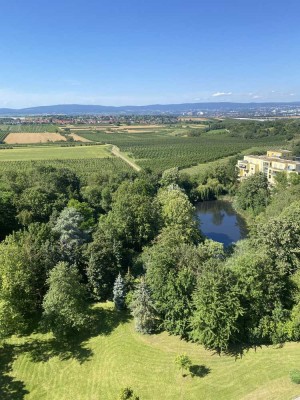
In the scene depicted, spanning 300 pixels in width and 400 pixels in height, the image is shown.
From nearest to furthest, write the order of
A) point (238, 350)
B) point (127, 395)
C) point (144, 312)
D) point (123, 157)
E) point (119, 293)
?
1. point (127, 395)
2. point (238, 350)
3. point (144, 312)
4. point (119, 293)
5. point (123, 157)

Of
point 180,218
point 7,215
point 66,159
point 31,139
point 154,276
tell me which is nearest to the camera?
point 154,276

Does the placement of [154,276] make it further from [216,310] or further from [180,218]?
[180,218]

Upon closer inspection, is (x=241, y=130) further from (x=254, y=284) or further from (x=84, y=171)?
(x=254, y=284)

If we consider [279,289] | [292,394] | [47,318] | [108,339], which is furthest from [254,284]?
[47,318]

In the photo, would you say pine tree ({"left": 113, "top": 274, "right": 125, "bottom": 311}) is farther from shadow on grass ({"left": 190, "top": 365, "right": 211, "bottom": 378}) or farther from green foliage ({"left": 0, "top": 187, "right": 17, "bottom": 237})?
green foliage ({"left": 0, "top": 187, "right": 17, "bottom": 237})

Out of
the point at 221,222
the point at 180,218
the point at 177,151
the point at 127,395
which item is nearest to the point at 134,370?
the point at 127,395

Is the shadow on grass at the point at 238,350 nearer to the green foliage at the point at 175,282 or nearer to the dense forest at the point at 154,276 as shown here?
the dense forest at the point at 154,276

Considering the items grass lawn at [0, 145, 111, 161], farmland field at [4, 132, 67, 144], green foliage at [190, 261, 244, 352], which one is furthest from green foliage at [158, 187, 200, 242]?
farmland field at [4, 132, 67, 144]

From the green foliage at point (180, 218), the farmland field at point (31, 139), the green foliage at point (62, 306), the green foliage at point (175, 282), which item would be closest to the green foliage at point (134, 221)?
the green foliage at point (180, 218)
